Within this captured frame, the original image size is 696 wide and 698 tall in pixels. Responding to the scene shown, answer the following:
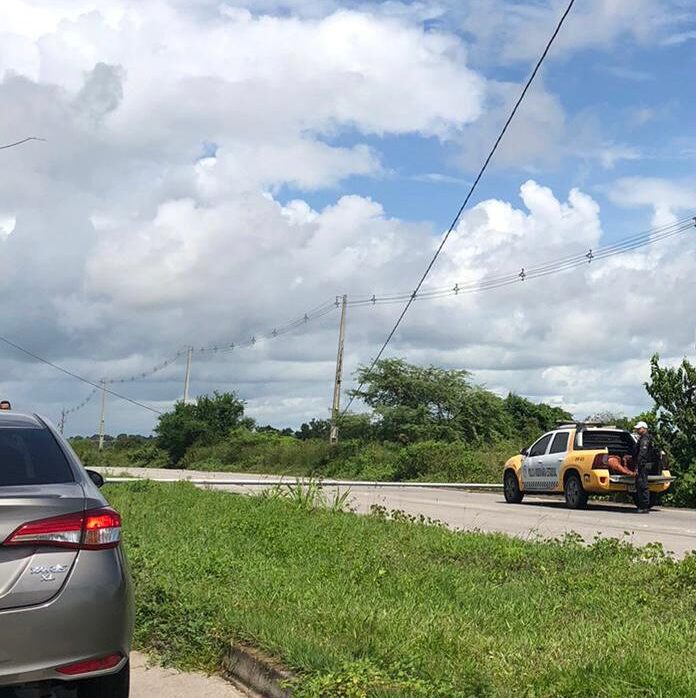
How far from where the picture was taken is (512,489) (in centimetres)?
2433

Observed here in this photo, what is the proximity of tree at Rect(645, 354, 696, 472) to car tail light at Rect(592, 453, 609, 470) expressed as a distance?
11.4 feet

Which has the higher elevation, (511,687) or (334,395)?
(334,395)

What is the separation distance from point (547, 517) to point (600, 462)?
2348mm

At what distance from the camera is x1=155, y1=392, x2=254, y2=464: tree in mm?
72562

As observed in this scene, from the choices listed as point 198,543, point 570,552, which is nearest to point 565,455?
point 570,552

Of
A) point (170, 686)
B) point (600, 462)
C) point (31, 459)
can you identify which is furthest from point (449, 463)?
point (31, 459)

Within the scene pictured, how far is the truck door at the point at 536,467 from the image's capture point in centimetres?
2266

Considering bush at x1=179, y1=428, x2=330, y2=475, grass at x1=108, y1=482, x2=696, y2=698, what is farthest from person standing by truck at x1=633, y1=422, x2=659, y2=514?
bush at x1=179, y1=428, x2=330, y2=475

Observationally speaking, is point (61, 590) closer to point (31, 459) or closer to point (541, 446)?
point (31, 459)

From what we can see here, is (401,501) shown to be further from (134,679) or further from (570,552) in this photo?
(134,679)

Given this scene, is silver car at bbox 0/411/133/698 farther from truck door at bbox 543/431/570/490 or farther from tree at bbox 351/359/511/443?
tree at bbox 351/359/511/443

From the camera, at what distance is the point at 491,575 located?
9109mm

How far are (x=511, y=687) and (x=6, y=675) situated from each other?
2479 millimetres

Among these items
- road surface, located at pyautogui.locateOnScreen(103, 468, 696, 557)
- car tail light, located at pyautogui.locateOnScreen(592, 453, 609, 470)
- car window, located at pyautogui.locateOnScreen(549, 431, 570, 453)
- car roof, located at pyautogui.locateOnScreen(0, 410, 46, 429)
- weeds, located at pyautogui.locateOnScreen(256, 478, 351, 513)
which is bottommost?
road surface, located at pyautogui.locateOnScreen(103, 468, 696, 557)
